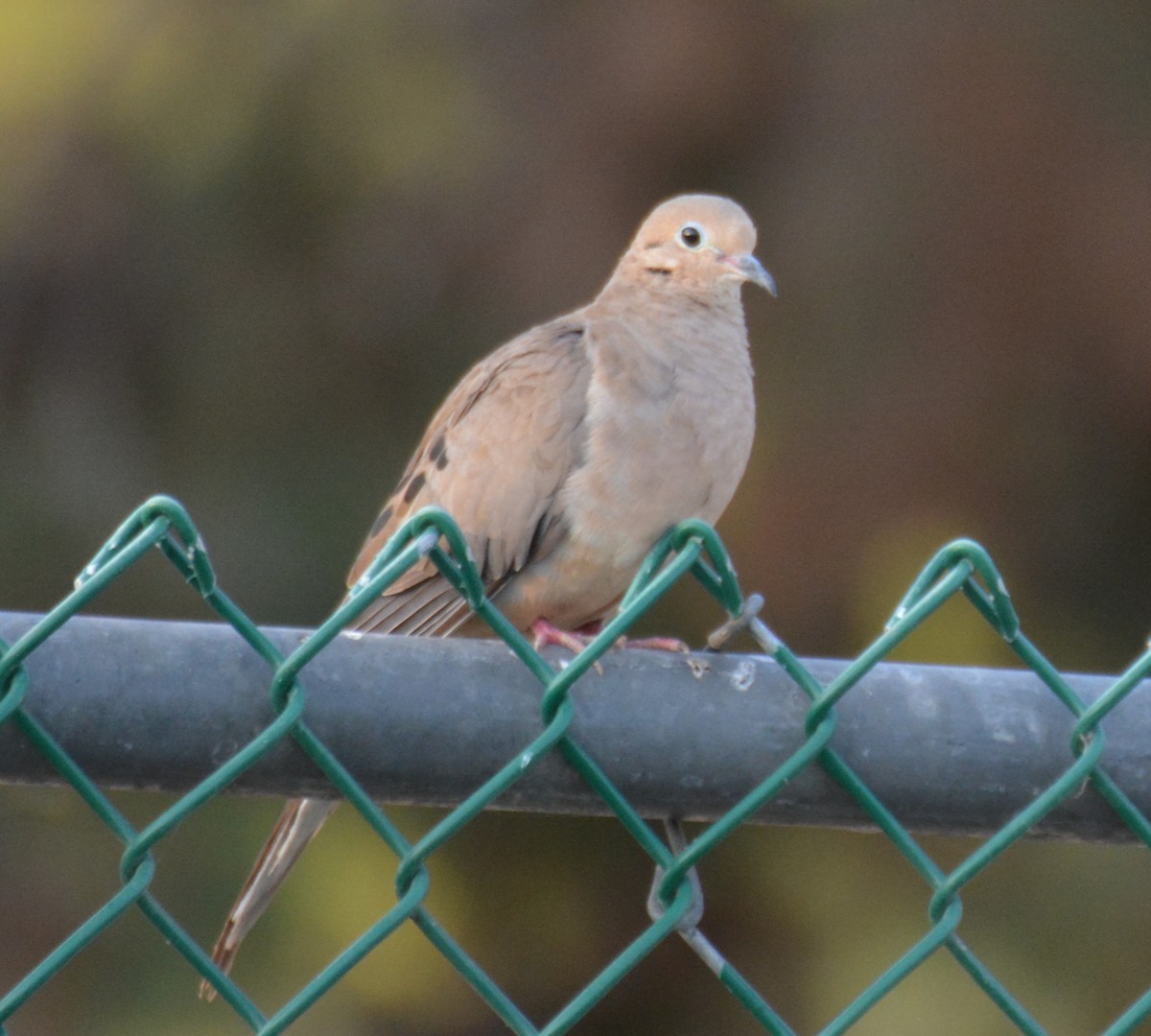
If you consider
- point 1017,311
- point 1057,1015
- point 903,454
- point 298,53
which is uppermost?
point 298,53

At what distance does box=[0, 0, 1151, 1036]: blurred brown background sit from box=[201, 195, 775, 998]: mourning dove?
1.16 meters

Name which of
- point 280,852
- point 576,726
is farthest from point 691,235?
point 576,726

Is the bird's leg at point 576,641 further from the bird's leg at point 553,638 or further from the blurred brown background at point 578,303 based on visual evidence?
the blurred brown background at point 578,303

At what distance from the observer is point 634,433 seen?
9.13ft

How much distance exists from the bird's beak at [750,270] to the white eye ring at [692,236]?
0.07 metres

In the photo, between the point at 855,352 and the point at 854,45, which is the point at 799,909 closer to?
the point at 855,352

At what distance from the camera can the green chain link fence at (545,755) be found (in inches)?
46.7

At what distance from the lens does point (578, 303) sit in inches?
168

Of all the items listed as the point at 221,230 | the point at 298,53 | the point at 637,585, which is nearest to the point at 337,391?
the point at 221,230

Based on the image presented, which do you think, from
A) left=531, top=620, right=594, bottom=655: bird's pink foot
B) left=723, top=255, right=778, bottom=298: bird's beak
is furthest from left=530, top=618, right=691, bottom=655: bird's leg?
left=723, top=255, right=778, bottom=298: bird's beak

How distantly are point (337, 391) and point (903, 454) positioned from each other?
1471 mm

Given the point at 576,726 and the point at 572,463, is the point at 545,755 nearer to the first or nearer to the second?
the point at 576,726

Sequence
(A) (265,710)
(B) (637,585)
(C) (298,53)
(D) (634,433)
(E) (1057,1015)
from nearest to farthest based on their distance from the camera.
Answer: (A) (265,710) < (B) (637,585) < (D) (634,433) < (E) (1057,1015) < (C) (298,53)

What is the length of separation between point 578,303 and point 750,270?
118 cm
